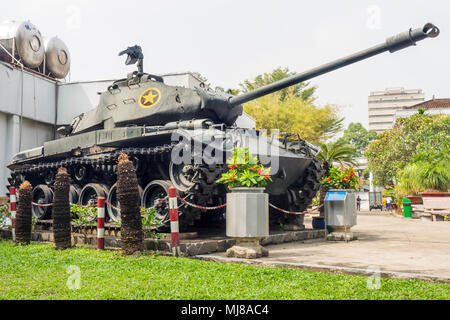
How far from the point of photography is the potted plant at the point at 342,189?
1043 centimetres

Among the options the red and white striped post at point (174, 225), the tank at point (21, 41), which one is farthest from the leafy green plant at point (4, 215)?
the tank at point (21, 41)

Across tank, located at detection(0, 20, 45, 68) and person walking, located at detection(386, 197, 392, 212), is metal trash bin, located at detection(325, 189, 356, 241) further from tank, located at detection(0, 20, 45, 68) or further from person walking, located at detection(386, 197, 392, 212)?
person walking, located at detection(386, 197, 392, 212)

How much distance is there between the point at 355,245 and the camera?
9.41 m

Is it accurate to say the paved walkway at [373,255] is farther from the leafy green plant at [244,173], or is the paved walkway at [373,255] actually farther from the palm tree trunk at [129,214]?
the palm tree trunk at [129,214]

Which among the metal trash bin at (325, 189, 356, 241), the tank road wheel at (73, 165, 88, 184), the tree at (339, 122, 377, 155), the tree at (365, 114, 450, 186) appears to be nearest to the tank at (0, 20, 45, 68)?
the tank road wheel at (73, 165, 88, 184)

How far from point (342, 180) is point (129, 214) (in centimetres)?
561

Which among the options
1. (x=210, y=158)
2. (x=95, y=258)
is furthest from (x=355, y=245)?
(x=95, y=258)

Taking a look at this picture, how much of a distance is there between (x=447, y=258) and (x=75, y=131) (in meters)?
9.44

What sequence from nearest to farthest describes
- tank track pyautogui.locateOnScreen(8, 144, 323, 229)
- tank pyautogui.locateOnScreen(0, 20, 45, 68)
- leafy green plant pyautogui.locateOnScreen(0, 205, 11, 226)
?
tank track pyautogui.locateOnScreen(8, 144, 323, 229) < leafy green plant pyautogui.locateOnScreen(0, 205, 11, 226) < tank pyautogui.locateOnScreen(0, 20, 45, 68)

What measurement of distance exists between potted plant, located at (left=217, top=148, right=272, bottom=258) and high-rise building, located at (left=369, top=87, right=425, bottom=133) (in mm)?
114900

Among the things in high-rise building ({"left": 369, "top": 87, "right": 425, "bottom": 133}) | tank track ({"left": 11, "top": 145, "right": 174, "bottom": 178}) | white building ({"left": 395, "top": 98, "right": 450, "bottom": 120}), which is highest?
high-rise building ({"left": 369, "top": 87, "right": 425, "bottom": 133})

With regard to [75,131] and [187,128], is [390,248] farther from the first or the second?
[75,131]

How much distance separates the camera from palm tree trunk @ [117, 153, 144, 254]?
7.40 meters
